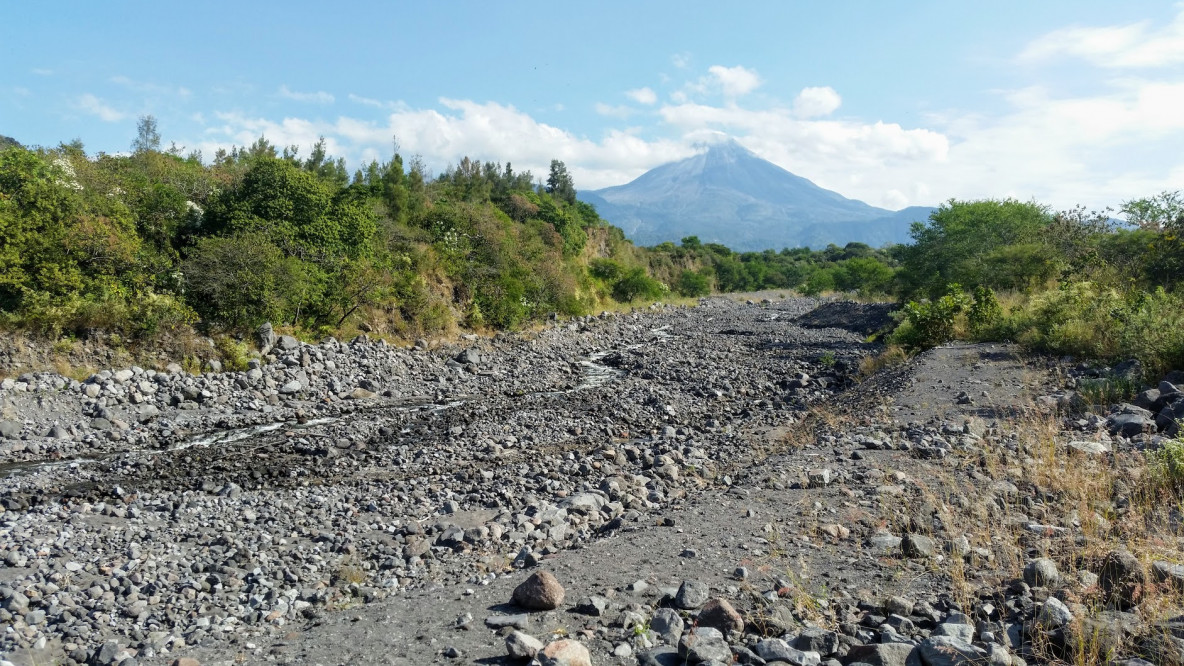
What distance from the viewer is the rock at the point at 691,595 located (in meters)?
4.61

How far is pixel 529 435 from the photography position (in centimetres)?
1262

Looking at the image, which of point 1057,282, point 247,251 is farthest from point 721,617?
point 1057,282

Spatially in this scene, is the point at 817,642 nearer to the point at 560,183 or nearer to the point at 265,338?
the point at 265,338

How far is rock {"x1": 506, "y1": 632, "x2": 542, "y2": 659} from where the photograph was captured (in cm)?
397

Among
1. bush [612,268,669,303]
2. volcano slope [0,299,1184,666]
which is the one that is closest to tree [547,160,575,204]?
bush [612,268,669,303]

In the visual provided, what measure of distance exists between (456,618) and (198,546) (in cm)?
421

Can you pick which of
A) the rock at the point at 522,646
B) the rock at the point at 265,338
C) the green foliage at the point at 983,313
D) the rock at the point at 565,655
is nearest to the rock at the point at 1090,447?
the rock at the point at 565,655

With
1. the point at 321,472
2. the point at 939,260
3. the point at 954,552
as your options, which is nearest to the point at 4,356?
the point at 321,472

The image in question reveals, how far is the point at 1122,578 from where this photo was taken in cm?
400

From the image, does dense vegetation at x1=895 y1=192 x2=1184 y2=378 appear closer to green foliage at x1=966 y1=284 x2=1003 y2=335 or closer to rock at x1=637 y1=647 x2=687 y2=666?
green foliage at x1=966 y1=284 x2=1003 y2=335

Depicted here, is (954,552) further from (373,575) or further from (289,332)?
(289,332)

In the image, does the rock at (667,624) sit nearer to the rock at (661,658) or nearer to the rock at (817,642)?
the rock at (661,658)

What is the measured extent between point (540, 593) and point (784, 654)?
1.88m

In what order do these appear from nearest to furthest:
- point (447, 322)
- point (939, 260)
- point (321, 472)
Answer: point (321, 472)
point (447, 322)
point (939, 260)
